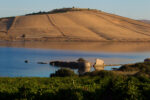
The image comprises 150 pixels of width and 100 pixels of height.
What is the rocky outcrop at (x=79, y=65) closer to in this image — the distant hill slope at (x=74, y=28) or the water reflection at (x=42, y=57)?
the water reflection at (x=42, y=57)

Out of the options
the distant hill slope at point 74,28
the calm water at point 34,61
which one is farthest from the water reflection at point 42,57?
the distant hill slope at point 74,28

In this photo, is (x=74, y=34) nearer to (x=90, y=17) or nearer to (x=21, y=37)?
(x=21, y=37)

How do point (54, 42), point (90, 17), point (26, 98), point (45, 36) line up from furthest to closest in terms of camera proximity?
point (90, 17) < point (45, 36) < point (54, 42) < point (26, 98)

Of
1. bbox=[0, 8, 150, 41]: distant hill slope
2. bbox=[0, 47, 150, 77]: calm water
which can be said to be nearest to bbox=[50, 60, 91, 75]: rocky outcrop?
bbox=[0, 47, 150, 77]: calm water

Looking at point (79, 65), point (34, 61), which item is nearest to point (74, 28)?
point (34, 61)

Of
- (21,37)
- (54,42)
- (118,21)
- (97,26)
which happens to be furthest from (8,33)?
(118,21)

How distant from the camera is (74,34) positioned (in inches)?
3686

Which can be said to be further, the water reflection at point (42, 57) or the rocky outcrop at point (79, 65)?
the rocky outcrop at point (79, 65)

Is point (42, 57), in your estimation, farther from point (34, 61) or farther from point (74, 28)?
point (74, 28)

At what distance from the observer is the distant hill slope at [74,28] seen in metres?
90.6

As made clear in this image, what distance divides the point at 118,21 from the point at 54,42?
139ft

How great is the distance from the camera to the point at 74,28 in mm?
99812

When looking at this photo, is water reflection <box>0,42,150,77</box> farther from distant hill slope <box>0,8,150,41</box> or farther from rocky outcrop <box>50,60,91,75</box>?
distant hill slope <box>0,8,150,41</box>

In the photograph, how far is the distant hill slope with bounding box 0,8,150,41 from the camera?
297ft
